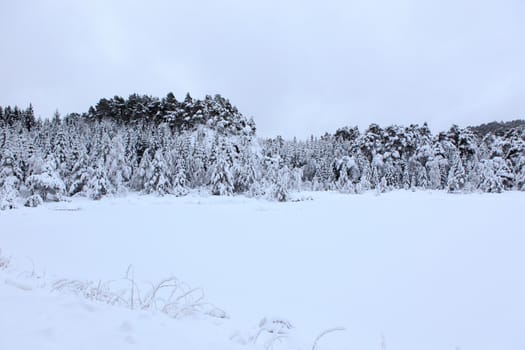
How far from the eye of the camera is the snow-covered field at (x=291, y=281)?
240 cm

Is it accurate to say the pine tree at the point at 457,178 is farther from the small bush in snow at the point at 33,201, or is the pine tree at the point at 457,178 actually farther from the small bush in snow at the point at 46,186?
the small bush in snow at the point at 33,201

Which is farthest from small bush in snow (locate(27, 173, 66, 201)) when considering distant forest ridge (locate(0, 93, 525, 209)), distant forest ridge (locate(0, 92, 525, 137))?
distant forest ridge (locate(0, 92, 525, 137))

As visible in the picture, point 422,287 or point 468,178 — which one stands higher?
point 468,178

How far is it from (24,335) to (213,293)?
2958 millimetres

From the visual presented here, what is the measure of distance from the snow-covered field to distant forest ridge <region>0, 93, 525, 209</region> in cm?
1299

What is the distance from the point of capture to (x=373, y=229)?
8.84 m

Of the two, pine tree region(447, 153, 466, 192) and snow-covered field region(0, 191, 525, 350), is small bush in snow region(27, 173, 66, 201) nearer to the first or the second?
snow-covered field region(0, 191, 525, 350)

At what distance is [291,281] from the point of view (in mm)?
5043

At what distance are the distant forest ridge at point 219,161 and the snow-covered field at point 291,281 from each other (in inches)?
511

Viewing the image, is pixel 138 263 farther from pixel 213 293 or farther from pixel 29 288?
pixel 29 288

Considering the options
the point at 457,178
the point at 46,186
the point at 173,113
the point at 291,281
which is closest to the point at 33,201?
the point at 46,186

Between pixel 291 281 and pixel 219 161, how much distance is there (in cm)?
2112

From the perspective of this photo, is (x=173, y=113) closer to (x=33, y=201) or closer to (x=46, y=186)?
(x=46, y=186)

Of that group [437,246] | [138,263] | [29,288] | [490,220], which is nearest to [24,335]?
[29,288]
